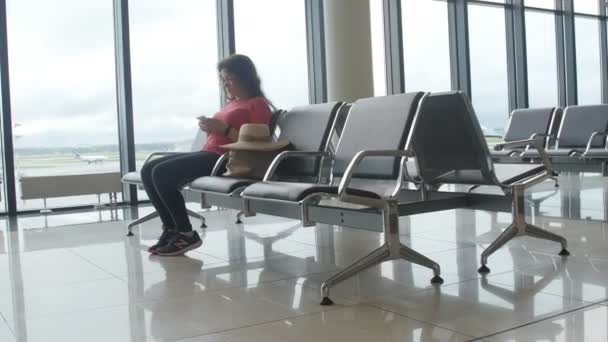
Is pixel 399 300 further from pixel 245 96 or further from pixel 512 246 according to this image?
pixel 245 96

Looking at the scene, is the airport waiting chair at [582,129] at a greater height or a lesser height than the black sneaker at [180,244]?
greater

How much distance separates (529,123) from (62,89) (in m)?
4.52

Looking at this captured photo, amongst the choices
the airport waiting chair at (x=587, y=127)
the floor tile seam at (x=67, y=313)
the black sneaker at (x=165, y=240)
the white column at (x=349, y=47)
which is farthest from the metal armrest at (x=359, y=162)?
the white column at (x=349, y=47)

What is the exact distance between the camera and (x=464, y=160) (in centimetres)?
309

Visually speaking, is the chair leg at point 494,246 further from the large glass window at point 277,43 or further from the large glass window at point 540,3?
the large glass window at point 540,3

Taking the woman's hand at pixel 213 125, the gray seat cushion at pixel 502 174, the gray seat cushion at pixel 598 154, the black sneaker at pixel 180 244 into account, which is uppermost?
the woman's hand at pixel 213 125

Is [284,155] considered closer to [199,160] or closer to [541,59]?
[199,160]

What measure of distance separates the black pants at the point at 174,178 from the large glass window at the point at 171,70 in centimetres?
328

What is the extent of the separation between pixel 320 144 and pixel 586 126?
2696mm

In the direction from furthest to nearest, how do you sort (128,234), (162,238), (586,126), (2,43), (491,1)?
(491,1) → (2,43) → (586,126) → (128,234) → (162,238)

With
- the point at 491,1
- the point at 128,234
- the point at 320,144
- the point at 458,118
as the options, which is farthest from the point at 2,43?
the point at 491,1

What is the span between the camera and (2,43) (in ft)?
20.2

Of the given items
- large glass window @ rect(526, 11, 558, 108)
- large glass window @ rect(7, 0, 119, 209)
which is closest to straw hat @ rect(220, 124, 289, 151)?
large glass window @ rect(7, 0, 119, 209)

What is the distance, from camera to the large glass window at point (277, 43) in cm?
750
